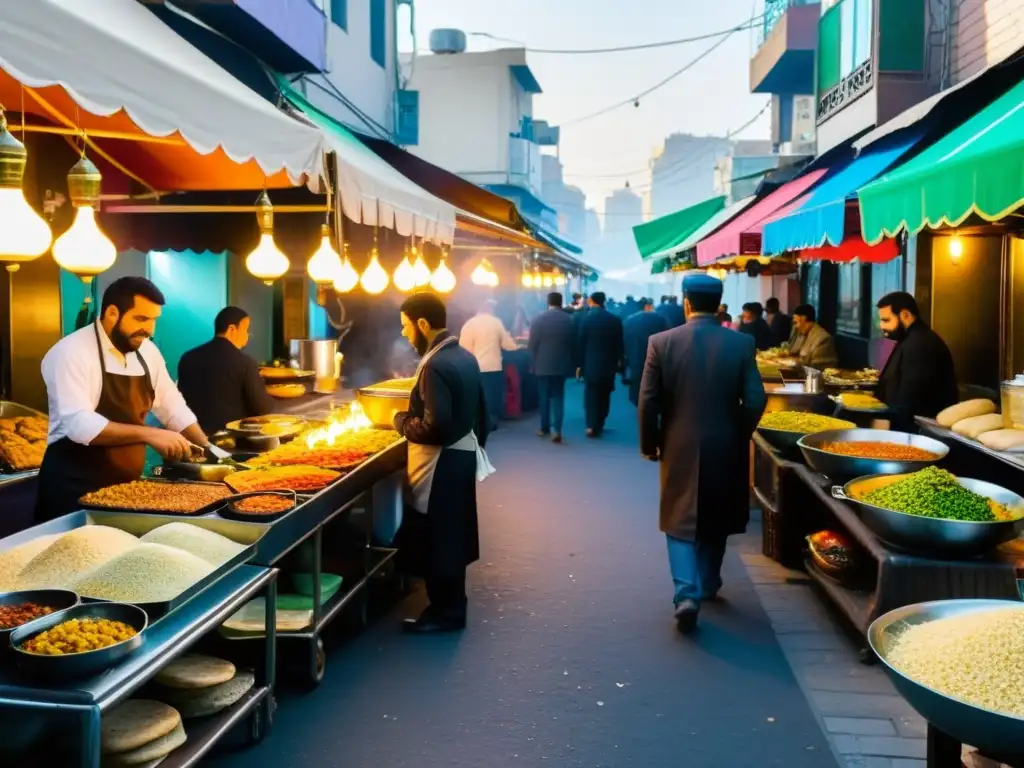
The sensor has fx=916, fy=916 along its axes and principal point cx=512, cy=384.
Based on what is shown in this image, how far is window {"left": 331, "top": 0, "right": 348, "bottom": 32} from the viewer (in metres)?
15.0

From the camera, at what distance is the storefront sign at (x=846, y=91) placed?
1239 cm

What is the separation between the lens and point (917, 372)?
761 cm

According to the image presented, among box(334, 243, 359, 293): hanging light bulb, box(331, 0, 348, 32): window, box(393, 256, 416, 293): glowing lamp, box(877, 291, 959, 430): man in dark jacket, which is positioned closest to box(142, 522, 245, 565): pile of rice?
box(334, 243, 359, 293): hanging light bulb

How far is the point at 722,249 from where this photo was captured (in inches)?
398

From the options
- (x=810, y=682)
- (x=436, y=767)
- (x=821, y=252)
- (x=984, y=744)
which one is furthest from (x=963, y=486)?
(x=821, y=252)

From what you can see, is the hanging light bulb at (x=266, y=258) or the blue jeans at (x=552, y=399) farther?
the blue jeans at (x=552, y=399)

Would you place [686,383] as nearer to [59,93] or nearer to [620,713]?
[620,713]

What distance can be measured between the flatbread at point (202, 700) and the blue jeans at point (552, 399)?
31.9ft

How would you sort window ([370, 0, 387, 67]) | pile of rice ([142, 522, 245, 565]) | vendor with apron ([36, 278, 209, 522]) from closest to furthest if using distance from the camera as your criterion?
pile of rice ([142, 522, 245, 565])
vendor with apron ([36, 278, 209, 522])
window ([370, 0, 387, 67])

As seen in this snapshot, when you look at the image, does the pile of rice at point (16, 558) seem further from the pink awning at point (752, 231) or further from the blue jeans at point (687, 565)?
the pink awning at point (752, 231)

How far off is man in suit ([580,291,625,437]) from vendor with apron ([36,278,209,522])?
9.68 meters

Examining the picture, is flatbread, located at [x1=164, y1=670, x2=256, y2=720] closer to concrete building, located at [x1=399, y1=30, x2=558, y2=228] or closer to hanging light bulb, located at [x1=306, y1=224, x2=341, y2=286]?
hanging light bulb, located at [x1=306, y1=224, x2=341, y2=286]

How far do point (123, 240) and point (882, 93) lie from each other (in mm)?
9469

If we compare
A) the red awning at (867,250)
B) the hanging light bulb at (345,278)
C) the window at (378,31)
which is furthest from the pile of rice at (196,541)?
the window at (378,31)
